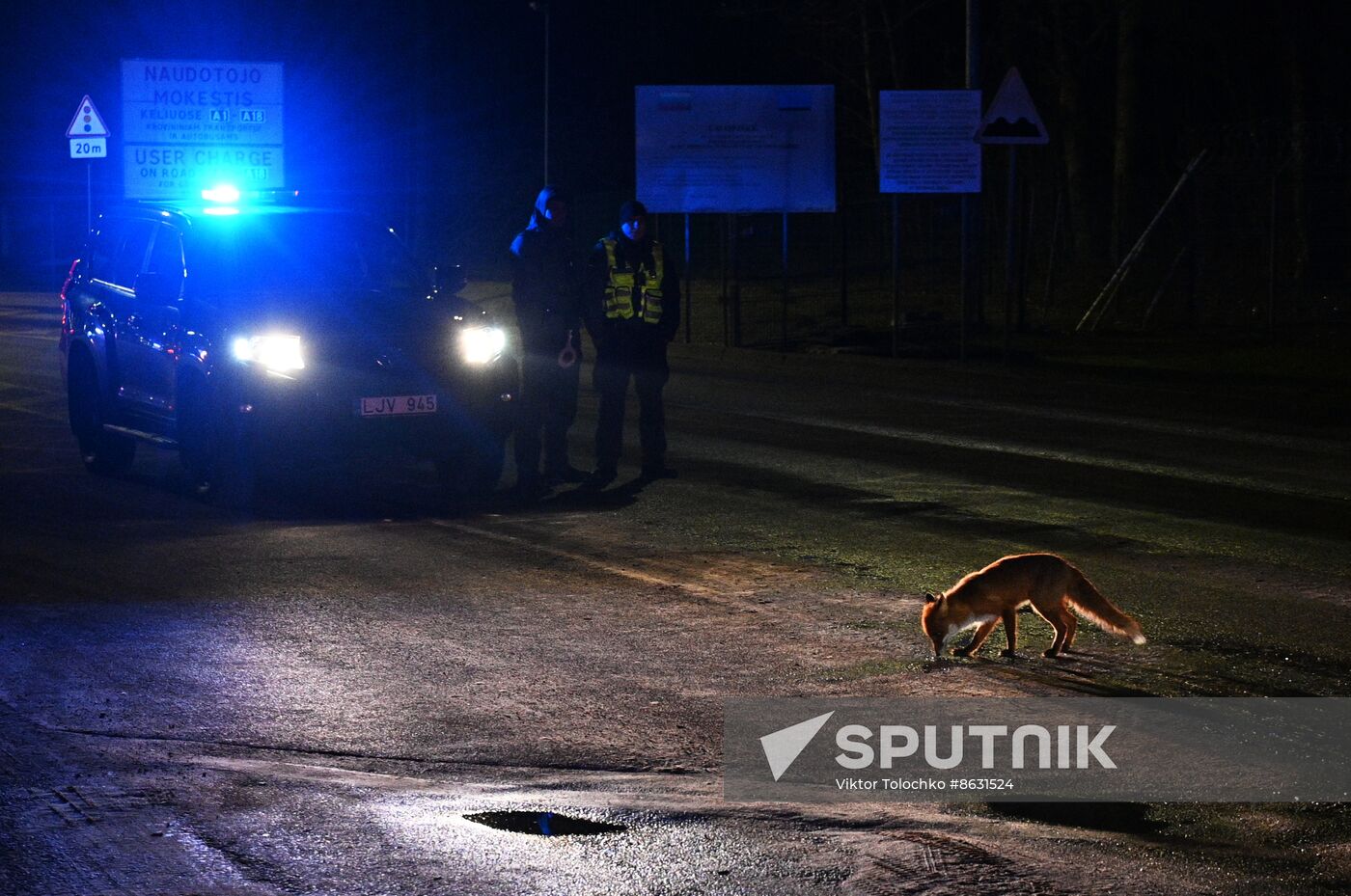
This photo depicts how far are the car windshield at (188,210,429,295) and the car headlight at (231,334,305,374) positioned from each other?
0.56 meters

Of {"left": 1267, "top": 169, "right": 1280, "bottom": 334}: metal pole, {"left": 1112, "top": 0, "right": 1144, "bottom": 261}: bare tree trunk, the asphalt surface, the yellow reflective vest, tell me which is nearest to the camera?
the asphalt surface

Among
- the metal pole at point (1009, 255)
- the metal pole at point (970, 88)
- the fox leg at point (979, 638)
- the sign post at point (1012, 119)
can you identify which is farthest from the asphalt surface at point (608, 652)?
the metal pole at point (970, 88)

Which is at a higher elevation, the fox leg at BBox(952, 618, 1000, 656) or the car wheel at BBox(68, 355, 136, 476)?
the car wheel at BBox(68, 355, 136, 476)

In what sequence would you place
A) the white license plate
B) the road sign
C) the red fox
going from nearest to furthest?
the red fox → the white license plate → the road sign

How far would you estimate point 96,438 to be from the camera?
12812 mm

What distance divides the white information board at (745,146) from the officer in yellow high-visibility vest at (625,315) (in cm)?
1280

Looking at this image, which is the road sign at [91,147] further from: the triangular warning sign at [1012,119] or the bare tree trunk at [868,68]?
the bare tree trunk at [868,68]

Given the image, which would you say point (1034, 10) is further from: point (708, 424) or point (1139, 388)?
point (708, 424)

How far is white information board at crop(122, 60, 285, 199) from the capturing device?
25328 millimetres

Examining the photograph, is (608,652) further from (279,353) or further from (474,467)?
(474,467)

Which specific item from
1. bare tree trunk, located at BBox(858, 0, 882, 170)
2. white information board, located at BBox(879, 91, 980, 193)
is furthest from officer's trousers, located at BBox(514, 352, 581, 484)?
bare tree trunk, located at BBox(858, 0, 882, 170)

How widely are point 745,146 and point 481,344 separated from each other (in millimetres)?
13714

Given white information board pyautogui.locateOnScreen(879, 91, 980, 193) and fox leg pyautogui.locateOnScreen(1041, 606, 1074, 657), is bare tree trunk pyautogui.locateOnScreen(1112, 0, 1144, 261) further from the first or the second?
fox leg pyautogui.locateOnScreen(1041, 606, 1074, 657)

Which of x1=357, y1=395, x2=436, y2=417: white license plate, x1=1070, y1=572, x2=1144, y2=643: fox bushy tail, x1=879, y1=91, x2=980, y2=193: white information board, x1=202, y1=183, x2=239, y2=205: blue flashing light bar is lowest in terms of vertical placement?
x1=1070, y1=572, x2=1144, y2=643: fox bushy tail
